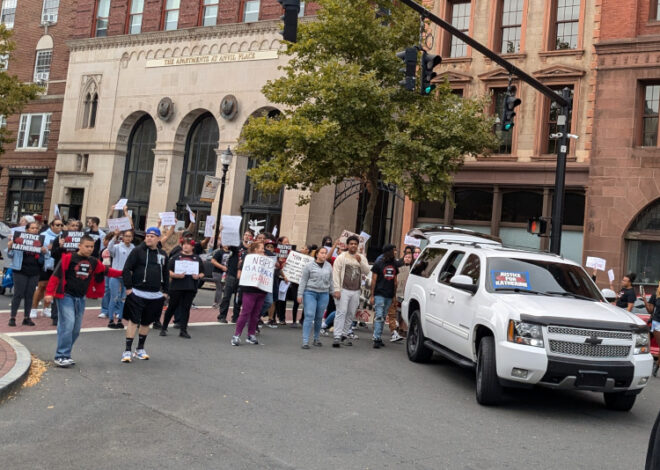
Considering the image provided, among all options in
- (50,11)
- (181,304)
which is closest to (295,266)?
(181,304)

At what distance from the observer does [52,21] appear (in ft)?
123

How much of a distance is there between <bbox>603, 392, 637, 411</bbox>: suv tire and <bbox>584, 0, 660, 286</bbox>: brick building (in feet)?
46.9

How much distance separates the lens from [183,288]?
1150cm

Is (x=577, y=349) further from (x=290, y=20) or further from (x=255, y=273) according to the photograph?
(x=290, y=20)

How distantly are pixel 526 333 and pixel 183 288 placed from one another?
20.8 ft

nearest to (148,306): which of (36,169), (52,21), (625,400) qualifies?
(625,400)

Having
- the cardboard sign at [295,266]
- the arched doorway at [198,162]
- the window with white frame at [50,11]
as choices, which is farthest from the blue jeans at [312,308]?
the window with white frame at [50,11]

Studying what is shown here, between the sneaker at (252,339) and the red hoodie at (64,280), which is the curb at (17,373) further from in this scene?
the sneaker at (252,339)

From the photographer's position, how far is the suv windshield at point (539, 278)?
8438 mm

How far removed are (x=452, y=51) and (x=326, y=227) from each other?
8.86m

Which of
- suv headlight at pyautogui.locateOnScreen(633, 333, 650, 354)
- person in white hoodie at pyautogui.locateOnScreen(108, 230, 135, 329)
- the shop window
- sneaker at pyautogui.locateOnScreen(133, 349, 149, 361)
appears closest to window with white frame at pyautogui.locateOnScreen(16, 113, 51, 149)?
the shop window

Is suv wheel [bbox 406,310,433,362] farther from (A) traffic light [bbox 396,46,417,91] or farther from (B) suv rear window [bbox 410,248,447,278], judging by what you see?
(A) traffic light [bbox 396,46,417,91]

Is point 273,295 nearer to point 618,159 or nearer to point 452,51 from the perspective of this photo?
point 618,159

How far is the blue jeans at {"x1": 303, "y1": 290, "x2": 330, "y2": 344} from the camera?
37.2 feet
